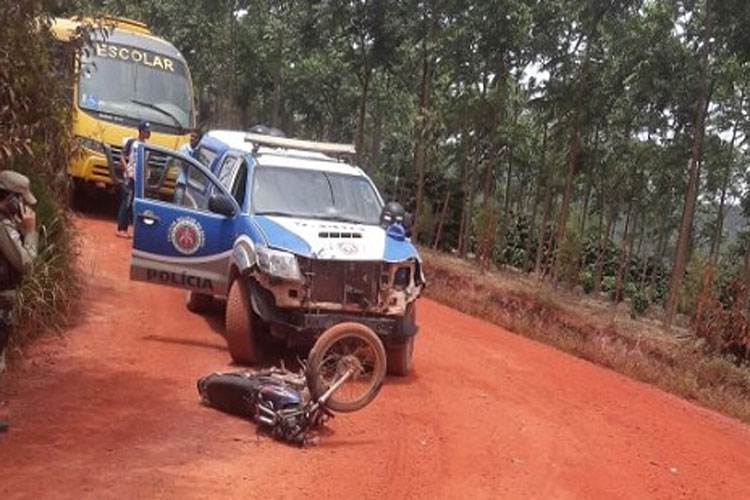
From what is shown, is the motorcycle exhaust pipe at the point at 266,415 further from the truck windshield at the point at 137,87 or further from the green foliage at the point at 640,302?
the green foliage at the point at 640,302

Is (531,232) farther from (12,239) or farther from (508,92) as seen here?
(12,239)

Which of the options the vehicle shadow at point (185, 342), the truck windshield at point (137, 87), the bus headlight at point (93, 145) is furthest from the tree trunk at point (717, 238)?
the bus headlight at point (93, 145)

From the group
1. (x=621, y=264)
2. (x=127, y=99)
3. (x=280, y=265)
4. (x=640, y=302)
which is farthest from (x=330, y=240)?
(x=640, y=302)

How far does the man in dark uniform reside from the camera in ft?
16.9

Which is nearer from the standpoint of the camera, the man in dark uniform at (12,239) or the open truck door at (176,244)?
the man in dark uniform at (12,239)

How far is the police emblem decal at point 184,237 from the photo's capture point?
8.72 m

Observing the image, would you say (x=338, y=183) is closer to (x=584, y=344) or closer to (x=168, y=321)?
(x=168, y=321)

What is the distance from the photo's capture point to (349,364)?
6574mm

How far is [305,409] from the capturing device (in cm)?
620

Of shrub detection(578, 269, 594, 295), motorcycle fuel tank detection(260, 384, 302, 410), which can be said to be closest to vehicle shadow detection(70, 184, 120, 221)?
motorcycle fuel tank detection(260, 384, 302, 410)

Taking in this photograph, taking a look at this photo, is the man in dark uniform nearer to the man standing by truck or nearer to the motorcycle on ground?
the motorcycle on ground

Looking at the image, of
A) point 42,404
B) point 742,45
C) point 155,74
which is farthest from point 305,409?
point 742,45

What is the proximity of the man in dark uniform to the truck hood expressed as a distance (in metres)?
2.75

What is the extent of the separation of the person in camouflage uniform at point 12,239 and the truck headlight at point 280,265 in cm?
253
